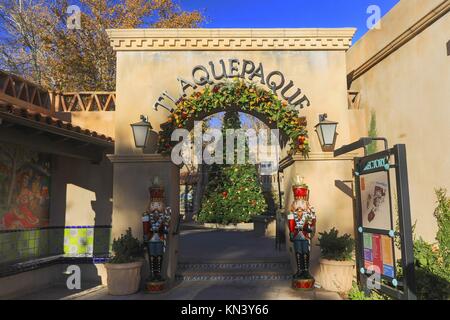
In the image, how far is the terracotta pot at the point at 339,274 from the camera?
6.70 m

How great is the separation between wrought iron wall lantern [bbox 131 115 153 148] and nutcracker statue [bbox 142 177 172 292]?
2.62ft

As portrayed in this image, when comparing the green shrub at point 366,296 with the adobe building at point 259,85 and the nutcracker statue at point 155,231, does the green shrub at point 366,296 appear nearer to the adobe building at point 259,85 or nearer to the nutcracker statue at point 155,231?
the adobe building at point 259,85

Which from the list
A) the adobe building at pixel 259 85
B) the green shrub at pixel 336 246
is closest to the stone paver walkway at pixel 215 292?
the adobe building at pixel 259 85

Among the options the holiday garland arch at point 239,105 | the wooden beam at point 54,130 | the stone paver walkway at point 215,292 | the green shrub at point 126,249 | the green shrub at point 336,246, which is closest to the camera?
the wooden beam at point 54,130

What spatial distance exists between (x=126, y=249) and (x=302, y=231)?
326 centimetres

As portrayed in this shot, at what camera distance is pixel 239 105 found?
7.51 metres

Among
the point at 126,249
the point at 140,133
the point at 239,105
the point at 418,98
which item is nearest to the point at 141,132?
the point at 140,133

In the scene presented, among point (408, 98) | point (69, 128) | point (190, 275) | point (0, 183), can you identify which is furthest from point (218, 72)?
point (0, 183)

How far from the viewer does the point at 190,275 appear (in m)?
7.87

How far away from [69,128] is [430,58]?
6.66 m

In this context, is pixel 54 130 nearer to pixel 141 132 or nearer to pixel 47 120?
pixel 47 120

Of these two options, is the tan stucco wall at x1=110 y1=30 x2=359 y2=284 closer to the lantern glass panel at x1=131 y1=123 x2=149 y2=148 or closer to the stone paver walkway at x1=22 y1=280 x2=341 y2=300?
the lantern glass panel at x1=131 y1=123 x2=149 y2=148

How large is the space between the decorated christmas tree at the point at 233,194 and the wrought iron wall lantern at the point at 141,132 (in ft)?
36.7

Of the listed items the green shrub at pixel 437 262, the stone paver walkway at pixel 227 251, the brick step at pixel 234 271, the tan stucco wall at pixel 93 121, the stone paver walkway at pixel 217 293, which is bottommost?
the stone paver walkway at pixel 217 293
